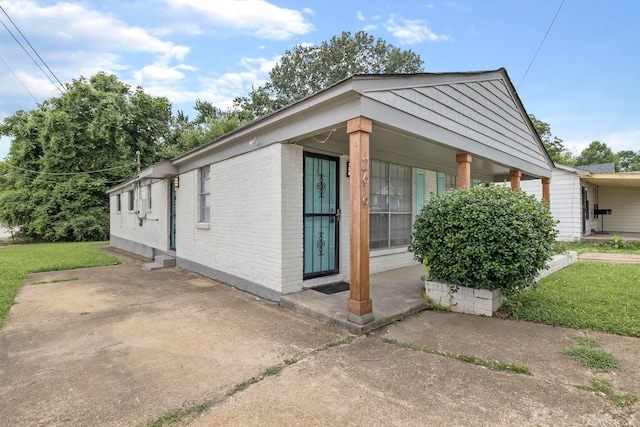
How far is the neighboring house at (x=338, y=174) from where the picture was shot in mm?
3660

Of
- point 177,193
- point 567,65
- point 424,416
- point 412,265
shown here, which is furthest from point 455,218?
point 567,65

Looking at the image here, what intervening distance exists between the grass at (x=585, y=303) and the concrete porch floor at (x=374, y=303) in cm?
119

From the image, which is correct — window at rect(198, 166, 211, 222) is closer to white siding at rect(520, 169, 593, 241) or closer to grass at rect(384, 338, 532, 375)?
grass at rect(384, 338, 532, 375)

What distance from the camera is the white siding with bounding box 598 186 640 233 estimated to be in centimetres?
1448

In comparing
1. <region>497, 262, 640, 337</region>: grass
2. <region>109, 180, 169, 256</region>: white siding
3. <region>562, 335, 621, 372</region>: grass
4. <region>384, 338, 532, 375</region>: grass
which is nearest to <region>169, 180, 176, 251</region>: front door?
<region>109, 180, 169, 256</region>: white siding

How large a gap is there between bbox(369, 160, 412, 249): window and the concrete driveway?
249 cm

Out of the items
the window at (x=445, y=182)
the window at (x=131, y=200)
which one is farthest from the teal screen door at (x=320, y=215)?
the window at (x=131, y=200)

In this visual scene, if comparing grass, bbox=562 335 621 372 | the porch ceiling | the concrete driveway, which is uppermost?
the porch ceiling

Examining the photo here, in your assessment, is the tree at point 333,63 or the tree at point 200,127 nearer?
the tree at point 200,127

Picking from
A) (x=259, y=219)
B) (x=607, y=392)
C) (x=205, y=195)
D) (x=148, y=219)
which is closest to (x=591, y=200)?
(x=607, y=392)

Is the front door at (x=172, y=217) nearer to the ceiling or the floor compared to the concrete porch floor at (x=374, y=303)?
nearer to the ceiling

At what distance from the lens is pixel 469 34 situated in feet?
32.3

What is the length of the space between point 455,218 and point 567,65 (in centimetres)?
1036

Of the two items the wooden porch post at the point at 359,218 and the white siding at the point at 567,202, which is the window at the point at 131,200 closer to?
the wooden porch post at the point at 359,218
